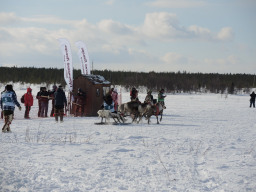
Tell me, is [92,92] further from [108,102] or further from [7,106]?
[7,106]

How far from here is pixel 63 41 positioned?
1911cm

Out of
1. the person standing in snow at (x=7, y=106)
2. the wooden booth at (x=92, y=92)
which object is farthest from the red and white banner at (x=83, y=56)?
the person standing in snow at (x=7, y=106)

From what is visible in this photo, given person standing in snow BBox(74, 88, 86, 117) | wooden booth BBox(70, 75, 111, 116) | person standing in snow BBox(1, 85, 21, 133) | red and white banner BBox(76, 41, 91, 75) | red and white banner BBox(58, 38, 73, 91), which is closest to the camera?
person standing in snow BBox(1, 85, 21, 133)

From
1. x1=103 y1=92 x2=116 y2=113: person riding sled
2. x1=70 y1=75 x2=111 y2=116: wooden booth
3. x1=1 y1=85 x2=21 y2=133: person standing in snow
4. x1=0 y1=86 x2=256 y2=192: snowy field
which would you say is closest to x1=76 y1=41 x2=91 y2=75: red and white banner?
x1=70 y1=75 x2=111 y2=116: wooden booth

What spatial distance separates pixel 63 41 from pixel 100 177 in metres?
14.2

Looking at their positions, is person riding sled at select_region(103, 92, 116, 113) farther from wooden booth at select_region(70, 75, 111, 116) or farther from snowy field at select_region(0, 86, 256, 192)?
wooden booth at select_region(70, 75, 111, 116)

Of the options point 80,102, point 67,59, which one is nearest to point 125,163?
point 80,102

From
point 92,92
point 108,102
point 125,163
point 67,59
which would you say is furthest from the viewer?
point 67,59

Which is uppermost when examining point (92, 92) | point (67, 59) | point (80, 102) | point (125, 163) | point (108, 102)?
point (67, 59)

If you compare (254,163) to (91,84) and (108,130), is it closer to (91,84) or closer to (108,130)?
(108,130)

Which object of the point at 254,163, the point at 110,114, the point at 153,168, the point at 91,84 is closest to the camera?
the point at 153,168

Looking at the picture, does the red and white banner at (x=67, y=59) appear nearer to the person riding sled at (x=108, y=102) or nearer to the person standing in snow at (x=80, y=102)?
the person standing in snow at (x=80, y=102)

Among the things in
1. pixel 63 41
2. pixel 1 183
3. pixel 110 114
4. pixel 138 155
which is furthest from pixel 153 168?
pixel 63 41

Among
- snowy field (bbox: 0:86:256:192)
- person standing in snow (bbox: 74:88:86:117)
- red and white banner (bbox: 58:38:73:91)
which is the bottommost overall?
snowy field (bbox: 0:86:256:192)
